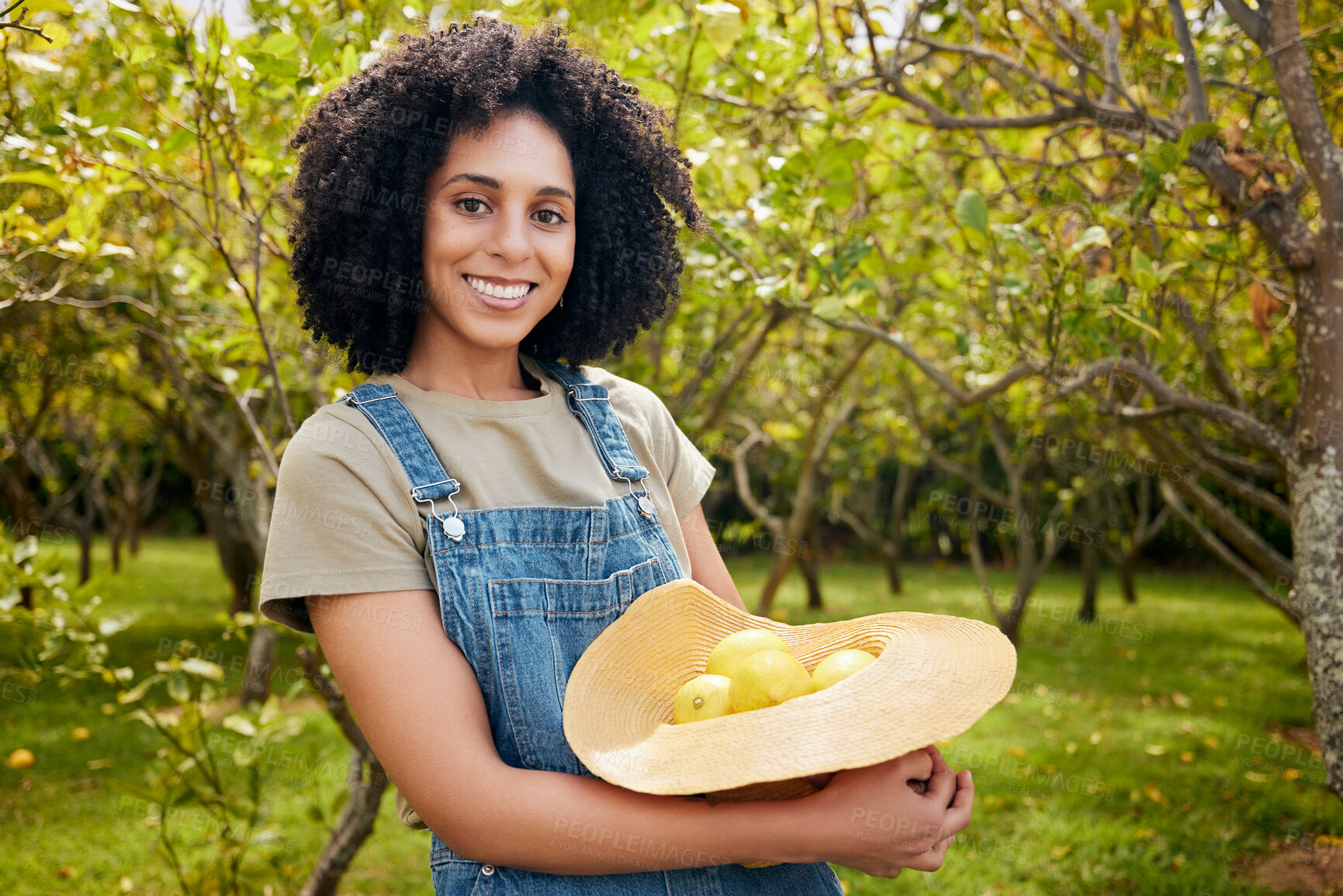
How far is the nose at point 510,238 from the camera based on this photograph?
1412 mm

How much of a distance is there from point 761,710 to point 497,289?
747 millimetres

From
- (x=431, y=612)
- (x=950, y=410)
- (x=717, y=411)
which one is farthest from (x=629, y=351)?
(x=950, y=410)

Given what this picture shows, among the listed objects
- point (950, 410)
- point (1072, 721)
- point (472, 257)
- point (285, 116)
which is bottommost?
point (1072, 721)

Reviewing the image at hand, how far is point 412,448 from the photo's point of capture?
1.31 m

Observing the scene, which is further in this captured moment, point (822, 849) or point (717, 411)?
point (717, 411)

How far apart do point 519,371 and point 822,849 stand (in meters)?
0.93

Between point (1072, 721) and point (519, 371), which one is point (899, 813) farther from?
point (1072, 721)

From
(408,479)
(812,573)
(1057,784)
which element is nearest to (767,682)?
(408,479)

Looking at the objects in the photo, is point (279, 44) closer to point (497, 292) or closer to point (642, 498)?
point (497, 292)

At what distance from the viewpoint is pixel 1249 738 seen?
5668 millimetres

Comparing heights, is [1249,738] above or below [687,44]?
below

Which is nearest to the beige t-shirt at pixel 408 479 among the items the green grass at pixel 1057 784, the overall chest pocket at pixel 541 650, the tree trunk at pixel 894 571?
the overall chest pocket at pixel 541 650

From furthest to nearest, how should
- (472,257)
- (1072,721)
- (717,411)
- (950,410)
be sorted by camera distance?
(950,410) → (1072,721) → (717,411) → (472,257)

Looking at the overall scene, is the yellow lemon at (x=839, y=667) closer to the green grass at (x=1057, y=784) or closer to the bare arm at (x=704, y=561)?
the bare arm at (x=704, y=561)
